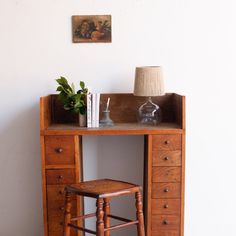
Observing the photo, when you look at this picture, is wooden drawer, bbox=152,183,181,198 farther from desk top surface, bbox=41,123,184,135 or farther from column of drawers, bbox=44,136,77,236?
column of drawers, bbox=44,136,77,236

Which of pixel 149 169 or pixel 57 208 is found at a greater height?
pixel 149 169

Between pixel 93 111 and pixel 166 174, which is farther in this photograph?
pixel 93 111

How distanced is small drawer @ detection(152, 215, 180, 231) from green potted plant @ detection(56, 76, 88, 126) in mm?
780

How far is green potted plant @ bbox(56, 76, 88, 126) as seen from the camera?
8.80 ft

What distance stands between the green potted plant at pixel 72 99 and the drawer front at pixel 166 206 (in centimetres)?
71

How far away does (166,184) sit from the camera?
2.61 meters

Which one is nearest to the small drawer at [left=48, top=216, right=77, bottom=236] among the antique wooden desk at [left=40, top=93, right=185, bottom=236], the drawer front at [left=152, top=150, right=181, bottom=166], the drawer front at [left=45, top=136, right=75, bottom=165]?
the antique wooden desk at [left=40, top=93, right=185, bottom=236]

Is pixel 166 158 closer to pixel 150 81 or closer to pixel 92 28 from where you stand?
pixel 150 81

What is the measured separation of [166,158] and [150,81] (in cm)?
51

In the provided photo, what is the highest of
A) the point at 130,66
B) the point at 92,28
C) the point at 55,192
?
the point at 92,28
